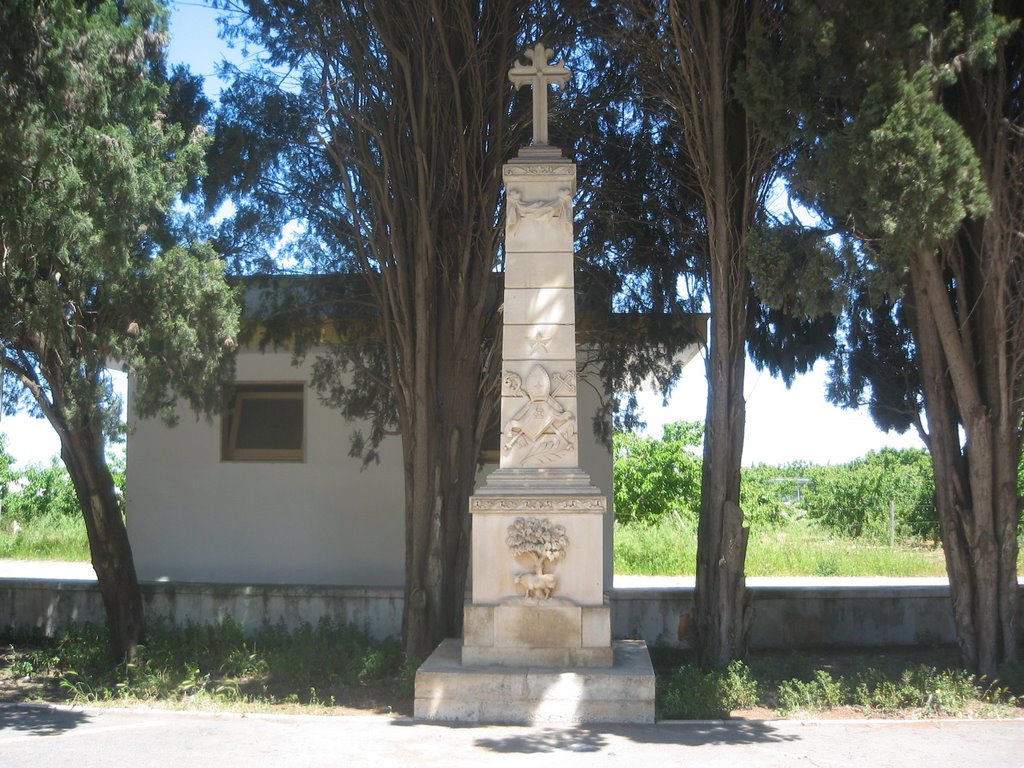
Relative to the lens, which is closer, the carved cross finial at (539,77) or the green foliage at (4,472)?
the carved cross finial at (539,77)

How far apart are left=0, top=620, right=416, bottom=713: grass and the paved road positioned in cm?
98

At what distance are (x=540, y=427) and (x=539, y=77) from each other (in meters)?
3.26

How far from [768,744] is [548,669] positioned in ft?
5.87

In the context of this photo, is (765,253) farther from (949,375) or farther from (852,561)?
(852,561)

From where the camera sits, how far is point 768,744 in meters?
7.21

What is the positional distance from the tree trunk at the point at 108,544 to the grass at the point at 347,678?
1.06 feet

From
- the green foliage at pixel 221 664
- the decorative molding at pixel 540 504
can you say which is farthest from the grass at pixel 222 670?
the decorative molding at pixel 540 504

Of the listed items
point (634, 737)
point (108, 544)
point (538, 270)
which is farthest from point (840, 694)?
point (108, 544)

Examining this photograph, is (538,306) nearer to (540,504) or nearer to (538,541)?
(540,504)

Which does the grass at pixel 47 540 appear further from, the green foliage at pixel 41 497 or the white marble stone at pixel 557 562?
the white marble stone at pixel 557 562

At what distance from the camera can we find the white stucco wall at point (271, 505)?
1338 centimetres

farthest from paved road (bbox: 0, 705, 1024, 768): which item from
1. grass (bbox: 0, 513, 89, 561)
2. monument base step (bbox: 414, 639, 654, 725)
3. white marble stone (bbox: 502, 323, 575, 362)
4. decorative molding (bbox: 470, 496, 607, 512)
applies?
grass (bbox: 0, 513, 89, 561)

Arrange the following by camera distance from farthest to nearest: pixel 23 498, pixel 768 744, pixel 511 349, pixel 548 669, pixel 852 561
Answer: pixel 23 498, pixel 852 561, pixel 511 349, pixel 548 669, pixel 768 744

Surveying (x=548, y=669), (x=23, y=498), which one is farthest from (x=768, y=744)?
(x=23, y=498)
